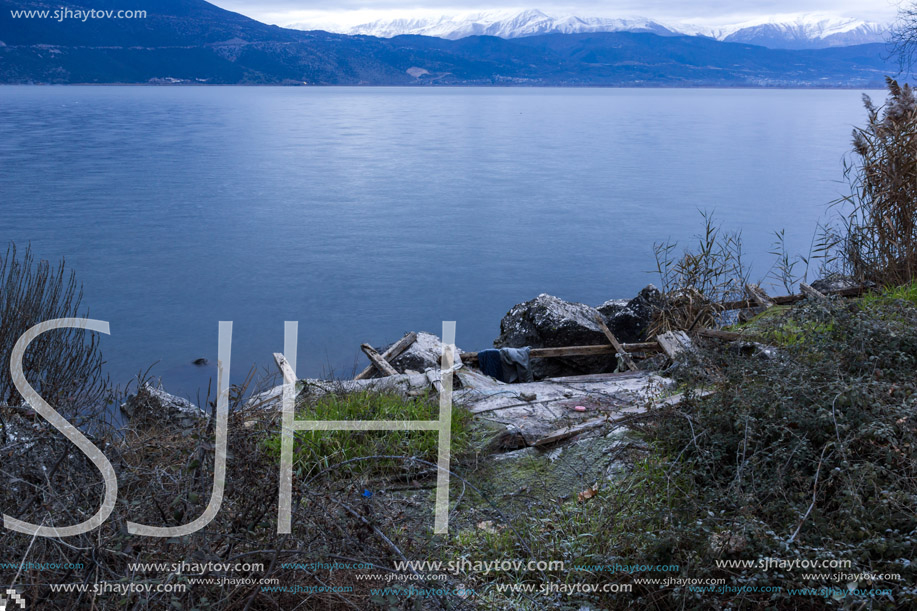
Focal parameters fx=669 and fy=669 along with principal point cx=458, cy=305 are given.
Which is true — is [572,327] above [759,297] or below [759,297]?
below

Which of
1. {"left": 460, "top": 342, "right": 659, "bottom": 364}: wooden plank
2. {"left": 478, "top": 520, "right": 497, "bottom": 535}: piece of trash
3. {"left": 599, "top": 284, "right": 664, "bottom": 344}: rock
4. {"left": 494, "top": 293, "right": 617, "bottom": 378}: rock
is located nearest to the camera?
{"left": 478, "top": 520, "right": 497, "bottom": 535}: piece of trash

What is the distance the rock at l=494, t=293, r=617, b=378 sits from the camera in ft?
27.1

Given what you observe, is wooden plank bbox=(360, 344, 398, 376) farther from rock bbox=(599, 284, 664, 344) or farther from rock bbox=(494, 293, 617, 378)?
rock bbox=(599, 284, 664, 344)

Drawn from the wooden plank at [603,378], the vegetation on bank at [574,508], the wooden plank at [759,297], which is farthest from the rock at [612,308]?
the vegetation on bank at [574,508]

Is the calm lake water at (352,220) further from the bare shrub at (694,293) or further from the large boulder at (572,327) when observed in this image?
the bare shrub at (694,293)

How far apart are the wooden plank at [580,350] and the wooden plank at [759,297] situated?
1.93m

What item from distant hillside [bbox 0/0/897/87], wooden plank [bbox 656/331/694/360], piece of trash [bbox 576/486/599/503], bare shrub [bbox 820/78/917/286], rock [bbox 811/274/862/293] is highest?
distant hillside [bbox 0/0/897/87]

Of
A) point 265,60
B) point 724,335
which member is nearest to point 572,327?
point 724,335

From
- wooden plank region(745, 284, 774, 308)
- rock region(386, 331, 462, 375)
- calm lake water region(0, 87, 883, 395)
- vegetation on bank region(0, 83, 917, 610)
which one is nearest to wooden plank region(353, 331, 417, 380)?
rock region(386, 331, 462, 375)

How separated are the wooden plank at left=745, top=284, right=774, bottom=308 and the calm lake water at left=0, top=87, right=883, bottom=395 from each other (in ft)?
21.0

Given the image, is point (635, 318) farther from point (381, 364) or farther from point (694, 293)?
point (381, 364)

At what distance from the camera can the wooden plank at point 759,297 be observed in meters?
8.41

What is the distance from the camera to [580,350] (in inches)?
305

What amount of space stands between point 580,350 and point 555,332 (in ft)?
3.22
